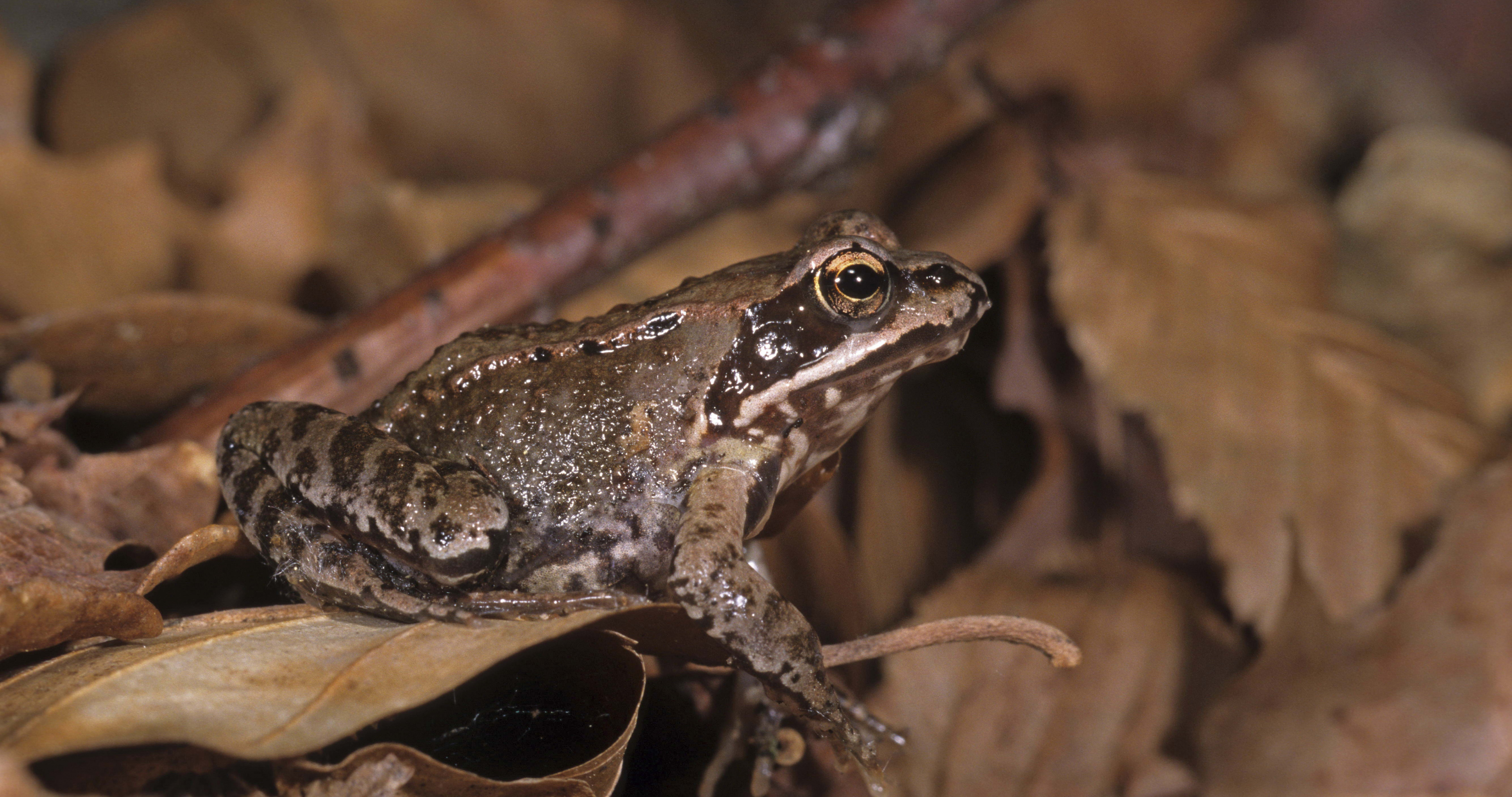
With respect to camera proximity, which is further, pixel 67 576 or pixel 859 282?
pixel 859 282

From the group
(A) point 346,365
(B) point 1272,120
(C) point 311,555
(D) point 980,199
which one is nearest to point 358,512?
(C) point 311,555

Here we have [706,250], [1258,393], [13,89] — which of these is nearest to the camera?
[1258,393]

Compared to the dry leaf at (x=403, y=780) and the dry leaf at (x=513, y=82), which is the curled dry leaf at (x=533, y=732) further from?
the dry leaf at (x=513, y=82)

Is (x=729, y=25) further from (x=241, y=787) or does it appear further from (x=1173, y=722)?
(x=241, y=787)

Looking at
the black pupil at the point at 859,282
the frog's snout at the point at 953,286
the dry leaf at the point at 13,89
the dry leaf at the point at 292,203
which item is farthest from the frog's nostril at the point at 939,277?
the dry leaf at the point at 13,89

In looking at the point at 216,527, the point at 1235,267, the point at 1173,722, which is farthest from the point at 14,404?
the point at 1235,267

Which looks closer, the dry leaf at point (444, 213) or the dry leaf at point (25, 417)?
the dry leaf at point (25, 417)

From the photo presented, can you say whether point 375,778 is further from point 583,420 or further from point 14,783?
point 583,420

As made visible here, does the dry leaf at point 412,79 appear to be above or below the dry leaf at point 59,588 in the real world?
above

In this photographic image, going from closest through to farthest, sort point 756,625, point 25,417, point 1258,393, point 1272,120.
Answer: point 756,625 → point 25,417 → point 1258,393 → point 1272,120
